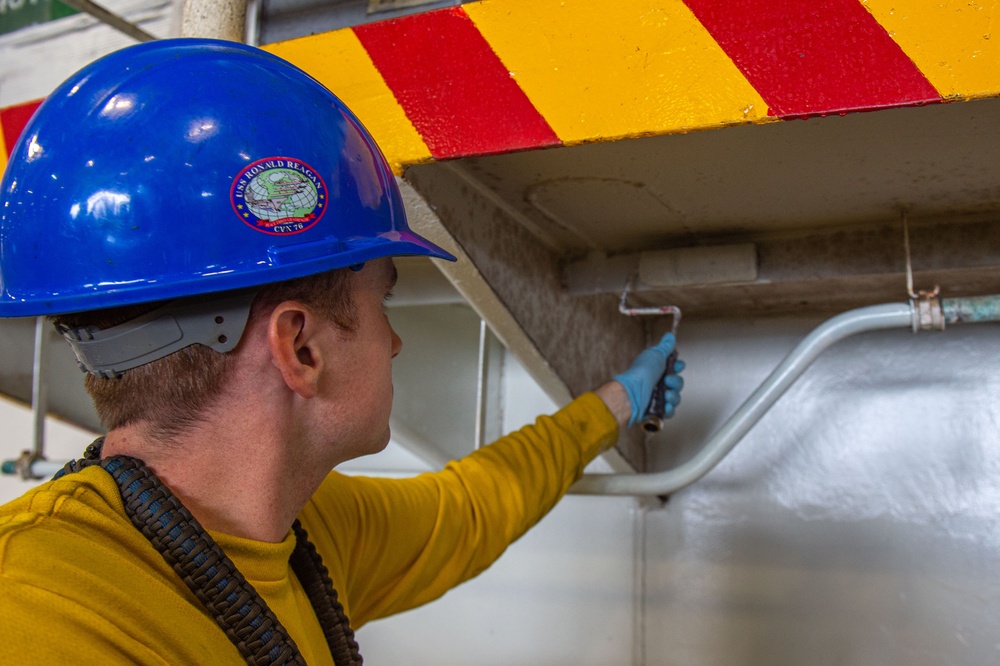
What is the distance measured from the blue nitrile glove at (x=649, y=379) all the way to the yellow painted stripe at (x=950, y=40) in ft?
2.19

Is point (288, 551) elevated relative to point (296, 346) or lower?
lower

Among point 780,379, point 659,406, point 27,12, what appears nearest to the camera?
point 780,379

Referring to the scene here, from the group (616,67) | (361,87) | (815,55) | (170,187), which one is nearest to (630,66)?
(616,67)

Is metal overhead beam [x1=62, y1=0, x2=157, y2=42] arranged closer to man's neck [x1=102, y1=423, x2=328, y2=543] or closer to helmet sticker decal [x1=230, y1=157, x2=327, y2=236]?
helmet sticker decal [x1=230, y1=157, x2=327, y2=236]

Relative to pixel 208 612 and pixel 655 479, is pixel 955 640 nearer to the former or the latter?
pixel 655 479

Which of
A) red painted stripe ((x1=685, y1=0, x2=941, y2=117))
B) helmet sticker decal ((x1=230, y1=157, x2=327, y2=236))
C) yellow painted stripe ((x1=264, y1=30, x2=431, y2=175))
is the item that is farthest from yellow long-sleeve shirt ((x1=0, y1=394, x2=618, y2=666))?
red painted stripe ((x1=685, y1=0, x2=941, y2=117))

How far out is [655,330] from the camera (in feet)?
4.75

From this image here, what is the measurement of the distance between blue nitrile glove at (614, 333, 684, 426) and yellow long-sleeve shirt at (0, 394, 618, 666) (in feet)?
0.16

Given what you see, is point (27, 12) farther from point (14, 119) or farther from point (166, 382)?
point (166, 382)

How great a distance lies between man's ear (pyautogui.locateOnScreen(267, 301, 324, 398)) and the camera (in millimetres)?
697

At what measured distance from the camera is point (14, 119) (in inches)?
40.9

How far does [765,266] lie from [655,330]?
1.06 feet

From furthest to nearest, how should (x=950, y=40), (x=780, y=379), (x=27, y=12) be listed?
(x=27, y=12) → (x=780, y=379) → (x=950, y=40)

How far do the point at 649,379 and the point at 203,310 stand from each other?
726 mm
